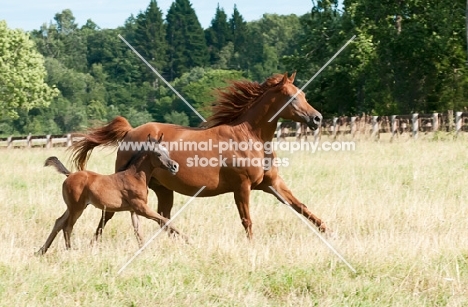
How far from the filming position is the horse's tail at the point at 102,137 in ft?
29.3

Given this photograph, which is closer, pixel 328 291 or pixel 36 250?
pixel 328 291

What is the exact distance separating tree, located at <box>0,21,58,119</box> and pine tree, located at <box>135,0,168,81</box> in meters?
40.5

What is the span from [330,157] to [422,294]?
10.6m

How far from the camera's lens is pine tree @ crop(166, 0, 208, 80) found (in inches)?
3691

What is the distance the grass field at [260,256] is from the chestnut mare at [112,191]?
0.27 metres

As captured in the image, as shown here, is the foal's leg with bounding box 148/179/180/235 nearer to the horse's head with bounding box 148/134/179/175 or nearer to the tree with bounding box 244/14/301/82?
the horse's head with bounding box 148/134/179/175

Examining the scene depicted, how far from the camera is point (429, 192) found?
34.1 ft

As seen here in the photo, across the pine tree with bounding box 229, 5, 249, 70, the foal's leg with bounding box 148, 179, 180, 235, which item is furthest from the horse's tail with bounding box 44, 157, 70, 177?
the pine tree with bounding box 229, 5, 249, 70

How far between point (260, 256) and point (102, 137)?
Result: 3455mm

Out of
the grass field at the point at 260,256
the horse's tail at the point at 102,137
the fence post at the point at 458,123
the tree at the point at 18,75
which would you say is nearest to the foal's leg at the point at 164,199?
the grass field at the point at 260,256

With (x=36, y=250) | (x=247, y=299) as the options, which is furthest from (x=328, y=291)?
(x=36, y=250)

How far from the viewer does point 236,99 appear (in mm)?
8570

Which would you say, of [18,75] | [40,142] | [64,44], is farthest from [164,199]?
[64,44]

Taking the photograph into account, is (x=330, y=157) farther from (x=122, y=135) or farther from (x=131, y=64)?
(x=131, y=64)
